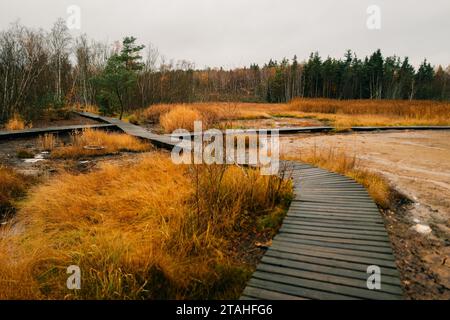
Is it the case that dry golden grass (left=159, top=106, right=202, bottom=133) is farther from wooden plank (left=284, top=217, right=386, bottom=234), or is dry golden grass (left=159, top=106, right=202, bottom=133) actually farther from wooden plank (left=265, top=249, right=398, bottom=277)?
wooden plank (left=265, top=249, right=398, bottom=277)

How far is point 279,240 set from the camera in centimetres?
292

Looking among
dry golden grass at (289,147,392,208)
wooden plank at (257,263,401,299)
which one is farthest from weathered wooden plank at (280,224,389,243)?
dry golden grass at (289,147,392,208)

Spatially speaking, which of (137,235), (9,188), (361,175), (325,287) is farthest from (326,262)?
(9,188)

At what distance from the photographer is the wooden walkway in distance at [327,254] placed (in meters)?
2.14

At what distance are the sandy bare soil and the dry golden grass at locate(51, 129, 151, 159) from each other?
14.9ft

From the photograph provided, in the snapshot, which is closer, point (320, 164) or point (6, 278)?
point (6, 278)

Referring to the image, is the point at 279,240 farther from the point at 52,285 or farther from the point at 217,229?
the point at 52,285

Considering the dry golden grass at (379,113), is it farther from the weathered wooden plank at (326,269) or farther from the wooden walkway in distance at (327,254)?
the weathered wooden plank at (326,269)

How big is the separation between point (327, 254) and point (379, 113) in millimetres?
21653

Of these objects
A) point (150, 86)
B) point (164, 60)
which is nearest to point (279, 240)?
point (150, 86)

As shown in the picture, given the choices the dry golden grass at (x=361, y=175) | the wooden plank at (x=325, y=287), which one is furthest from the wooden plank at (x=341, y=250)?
the dry golden grass at (x=361, y=175)

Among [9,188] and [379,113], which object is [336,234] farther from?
[379,113]

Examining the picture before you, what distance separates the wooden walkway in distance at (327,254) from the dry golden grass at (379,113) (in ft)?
32.6

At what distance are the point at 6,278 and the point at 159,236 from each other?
1323mm
